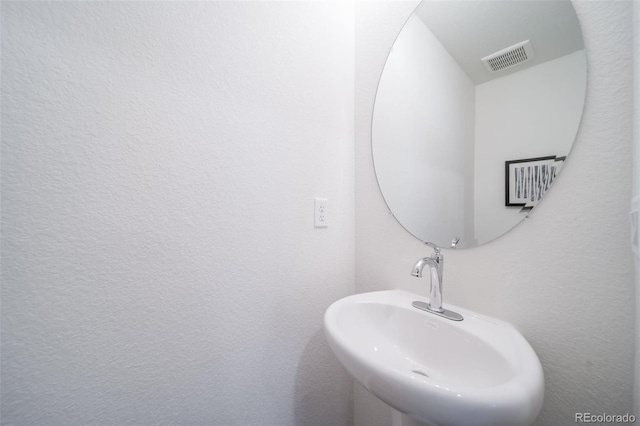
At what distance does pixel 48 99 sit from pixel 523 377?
1.06 meters

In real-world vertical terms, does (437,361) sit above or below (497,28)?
below

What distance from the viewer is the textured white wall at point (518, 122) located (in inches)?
21.8

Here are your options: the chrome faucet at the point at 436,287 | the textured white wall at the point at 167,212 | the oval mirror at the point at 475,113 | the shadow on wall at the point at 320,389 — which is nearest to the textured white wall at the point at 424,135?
the oval mirror at the point at 475,113

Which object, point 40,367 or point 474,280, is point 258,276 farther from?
point 474,280

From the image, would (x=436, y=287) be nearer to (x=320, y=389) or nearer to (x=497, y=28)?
(x=320, y=389)

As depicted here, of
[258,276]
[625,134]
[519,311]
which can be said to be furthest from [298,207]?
[625,134]

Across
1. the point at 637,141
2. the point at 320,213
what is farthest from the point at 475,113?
the point at 320,213

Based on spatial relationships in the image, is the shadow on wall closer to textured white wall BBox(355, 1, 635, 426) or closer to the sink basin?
the sink basin

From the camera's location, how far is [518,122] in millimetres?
647

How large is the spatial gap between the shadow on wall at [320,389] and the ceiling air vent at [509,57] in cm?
109

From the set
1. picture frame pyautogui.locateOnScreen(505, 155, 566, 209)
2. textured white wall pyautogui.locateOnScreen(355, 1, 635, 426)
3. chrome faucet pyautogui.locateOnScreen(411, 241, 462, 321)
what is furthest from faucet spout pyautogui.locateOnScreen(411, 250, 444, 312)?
picture frame pyautogui.locateOnScreen(505, 155, 566, 209)

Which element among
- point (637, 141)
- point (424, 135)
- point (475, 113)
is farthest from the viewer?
point (424, 135)

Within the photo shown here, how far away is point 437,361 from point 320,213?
587 millimetres

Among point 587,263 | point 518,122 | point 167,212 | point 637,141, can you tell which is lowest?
point 587,263
